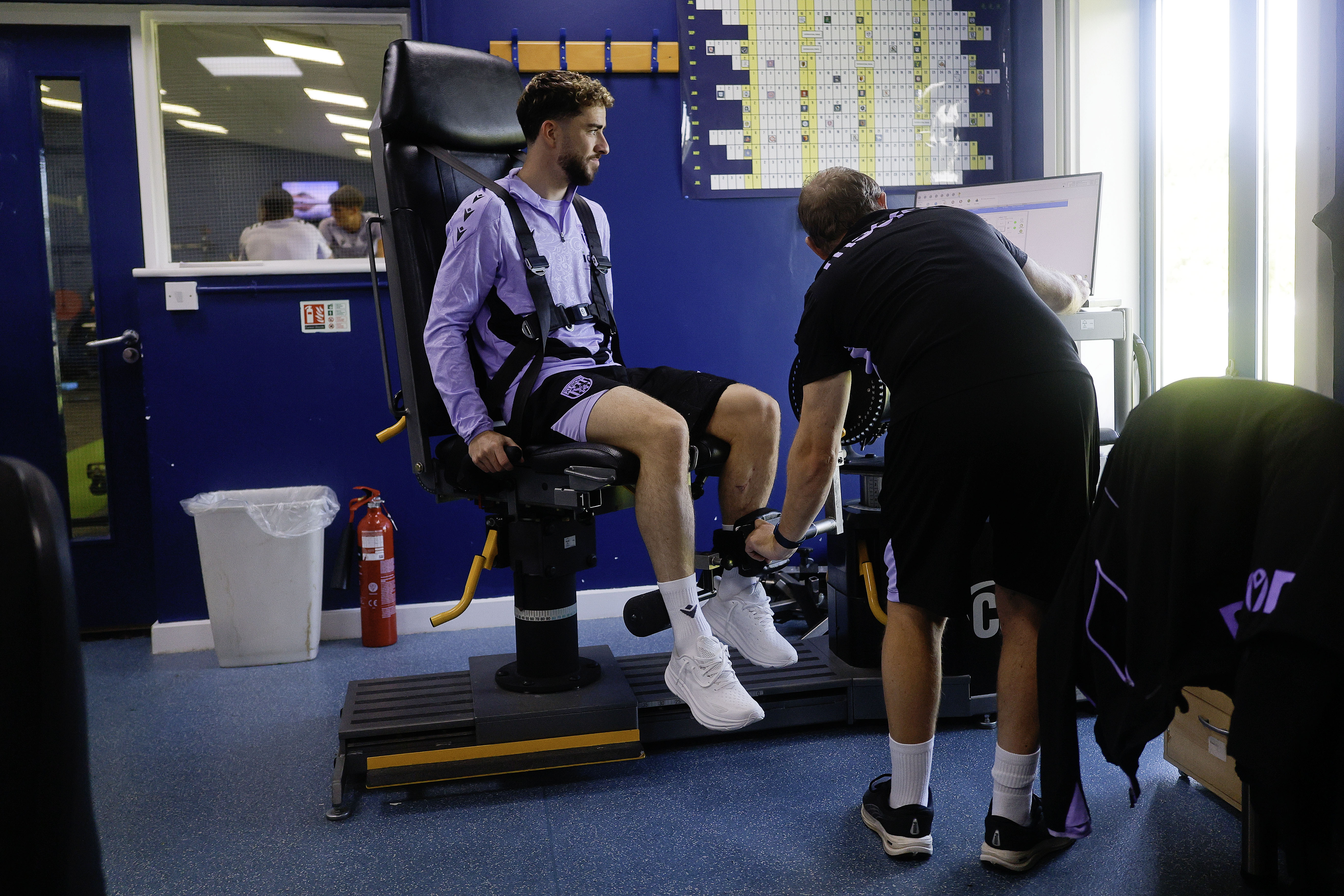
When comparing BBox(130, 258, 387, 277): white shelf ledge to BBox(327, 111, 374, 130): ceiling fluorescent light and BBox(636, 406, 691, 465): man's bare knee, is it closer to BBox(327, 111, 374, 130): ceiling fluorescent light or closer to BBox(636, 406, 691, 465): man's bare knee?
BBox(327, 111, 374, 130): ceiling fluorescent light

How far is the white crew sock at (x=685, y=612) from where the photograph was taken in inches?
74.5

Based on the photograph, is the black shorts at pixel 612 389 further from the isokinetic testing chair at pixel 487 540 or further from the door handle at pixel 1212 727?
the door handle at pixel 1212 727

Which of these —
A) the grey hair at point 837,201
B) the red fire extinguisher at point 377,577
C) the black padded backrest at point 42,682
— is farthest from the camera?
the red fire extinguisher at point 377,577

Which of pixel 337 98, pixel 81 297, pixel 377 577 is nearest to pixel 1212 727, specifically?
pixel 377 577

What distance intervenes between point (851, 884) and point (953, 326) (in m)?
0.95

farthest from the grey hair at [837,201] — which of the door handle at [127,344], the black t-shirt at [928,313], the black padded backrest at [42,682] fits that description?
the door handle at [127,344]

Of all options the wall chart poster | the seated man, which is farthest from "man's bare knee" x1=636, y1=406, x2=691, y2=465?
the wall chart poster

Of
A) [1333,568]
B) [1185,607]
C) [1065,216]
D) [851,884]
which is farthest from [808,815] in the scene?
[1065,216]

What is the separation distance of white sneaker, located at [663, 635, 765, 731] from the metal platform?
0.21 meters

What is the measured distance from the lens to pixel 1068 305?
6.55ft

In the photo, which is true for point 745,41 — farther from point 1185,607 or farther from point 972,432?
Answer: point 1185,607

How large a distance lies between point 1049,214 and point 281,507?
2431 millimetres

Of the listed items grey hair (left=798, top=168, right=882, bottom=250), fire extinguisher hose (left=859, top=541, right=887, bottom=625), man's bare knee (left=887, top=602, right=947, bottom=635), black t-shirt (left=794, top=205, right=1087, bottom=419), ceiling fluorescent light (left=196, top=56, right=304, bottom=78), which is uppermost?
ceiling fluorescent light (left=196, top=56, right=304, bottom=78)

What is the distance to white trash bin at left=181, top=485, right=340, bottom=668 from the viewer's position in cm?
285
